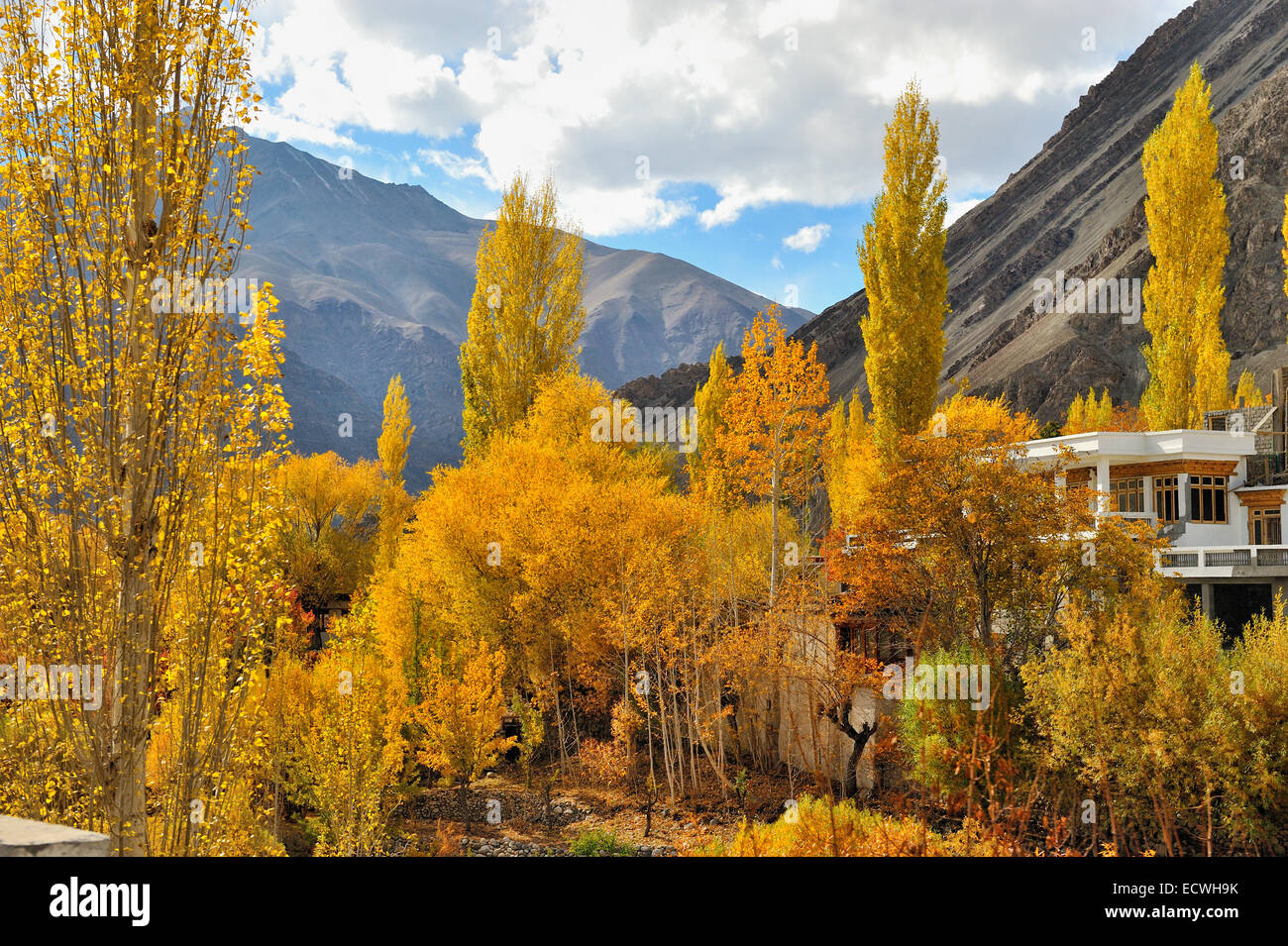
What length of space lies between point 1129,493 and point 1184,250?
28.2 feet

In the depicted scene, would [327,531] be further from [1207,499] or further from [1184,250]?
[1184,250]

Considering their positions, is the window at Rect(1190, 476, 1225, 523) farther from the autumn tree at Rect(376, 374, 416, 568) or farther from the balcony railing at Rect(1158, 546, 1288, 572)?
the autumn tree at Rect(376, 374, 416, 568)

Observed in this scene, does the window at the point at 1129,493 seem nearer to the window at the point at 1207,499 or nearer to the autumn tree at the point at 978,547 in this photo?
the window at the point at 1207,499

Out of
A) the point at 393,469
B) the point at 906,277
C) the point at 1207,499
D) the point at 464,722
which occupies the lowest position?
the point at 464,722

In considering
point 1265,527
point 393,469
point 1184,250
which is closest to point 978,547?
point 1265,527

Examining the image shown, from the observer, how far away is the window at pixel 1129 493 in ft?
84.1

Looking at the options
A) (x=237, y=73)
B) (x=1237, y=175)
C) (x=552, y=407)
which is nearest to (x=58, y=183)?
(x=237, y=73)

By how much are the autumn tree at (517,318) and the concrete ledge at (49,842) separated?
2647 centimetres

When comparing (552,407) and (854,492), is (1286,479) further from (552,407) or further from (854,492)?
(552,407)

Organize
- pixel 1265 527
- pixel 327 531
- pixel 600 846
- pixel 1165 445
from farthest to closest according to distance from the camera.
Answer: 1. pixel 327 531
2. pixel 1165 445
3. pixel 1265 527
4. pixel 600 846

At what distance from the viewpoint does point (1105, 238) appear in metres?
97.2

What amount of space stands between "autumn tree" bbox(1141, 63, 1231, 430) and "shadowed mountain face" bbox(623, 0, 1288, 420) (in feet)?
118

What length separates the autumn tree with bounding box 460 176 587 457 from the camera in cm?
2972

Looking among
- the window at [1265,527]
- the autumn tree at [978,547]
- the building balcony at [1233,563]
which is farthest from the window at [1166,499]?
the autumn tree at [978,547]
